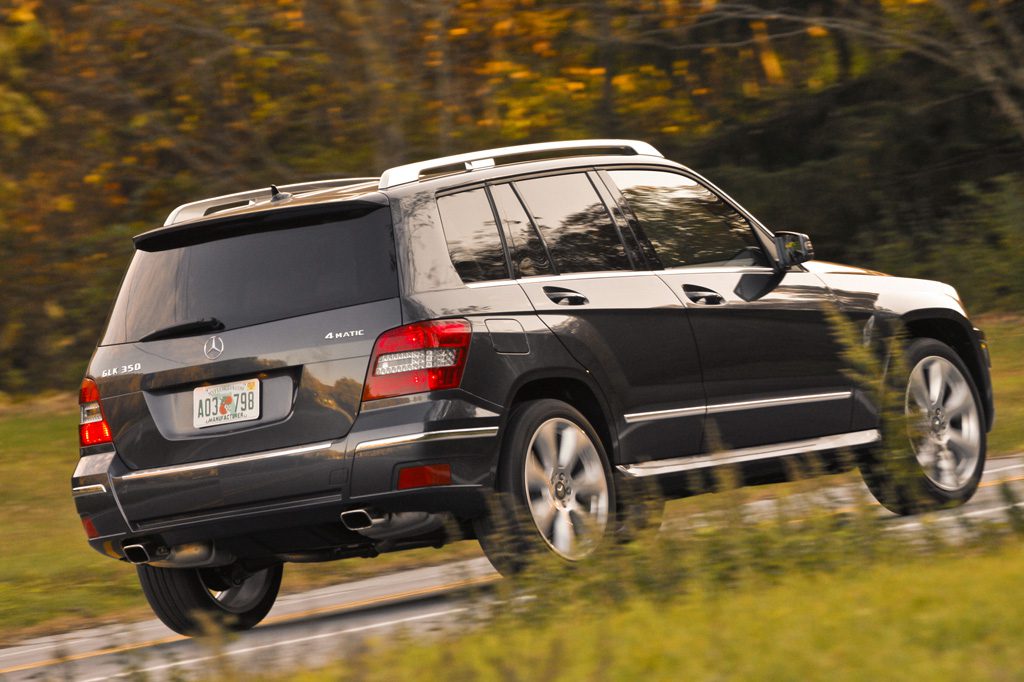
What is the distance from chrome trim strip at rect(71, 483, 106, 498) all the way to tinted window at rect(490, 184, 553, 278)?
1.93 metres

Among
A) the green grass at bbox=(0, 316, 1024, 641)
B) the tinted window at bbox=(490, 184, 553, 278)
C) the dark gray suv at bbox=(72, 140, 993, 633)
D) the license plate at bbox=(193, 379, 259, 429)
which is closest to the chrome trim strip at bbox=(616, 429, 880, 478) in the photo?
the dark gray suv at bbox=(72, 140, 993, 633)

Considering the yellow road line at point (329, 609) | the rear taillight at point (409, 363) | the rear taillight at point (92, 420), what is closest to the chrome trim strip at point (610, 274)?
the rear taillight at point (409, 363)

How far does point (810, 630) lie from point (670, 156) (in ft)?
60.2

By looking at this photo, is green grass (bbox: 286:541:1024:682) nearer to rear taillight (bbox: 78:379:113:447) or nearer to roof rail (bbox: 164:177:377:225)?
rear taillight (bbox: 78:379:113:447)

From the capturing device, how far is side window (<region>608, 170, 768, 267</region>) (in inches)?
327

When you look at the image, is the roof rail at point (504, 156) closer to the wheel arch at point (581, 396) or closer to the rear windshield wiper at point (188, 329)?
the rear windshield wiper at point (188, 329)

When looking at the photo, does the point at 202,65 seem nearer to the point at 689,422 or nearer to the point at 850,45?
the point at 850,45

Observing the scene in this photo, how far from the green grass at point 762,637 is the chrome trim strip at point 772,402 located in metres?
2.22

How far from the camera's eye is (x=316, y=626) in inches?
308

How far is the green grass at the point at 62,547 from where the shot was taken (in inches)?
368

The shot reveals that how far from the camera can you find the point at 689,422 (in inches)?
317

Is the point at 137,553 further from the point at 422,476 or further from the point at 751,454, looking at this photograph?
the point at 751,454

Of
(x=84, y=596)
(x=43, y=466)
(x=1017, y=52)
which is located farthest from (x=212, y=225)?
(x=1017, y=52)

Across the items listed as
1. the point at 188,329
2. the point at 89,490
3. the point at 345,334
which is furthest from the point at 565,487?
the point at 89,490
